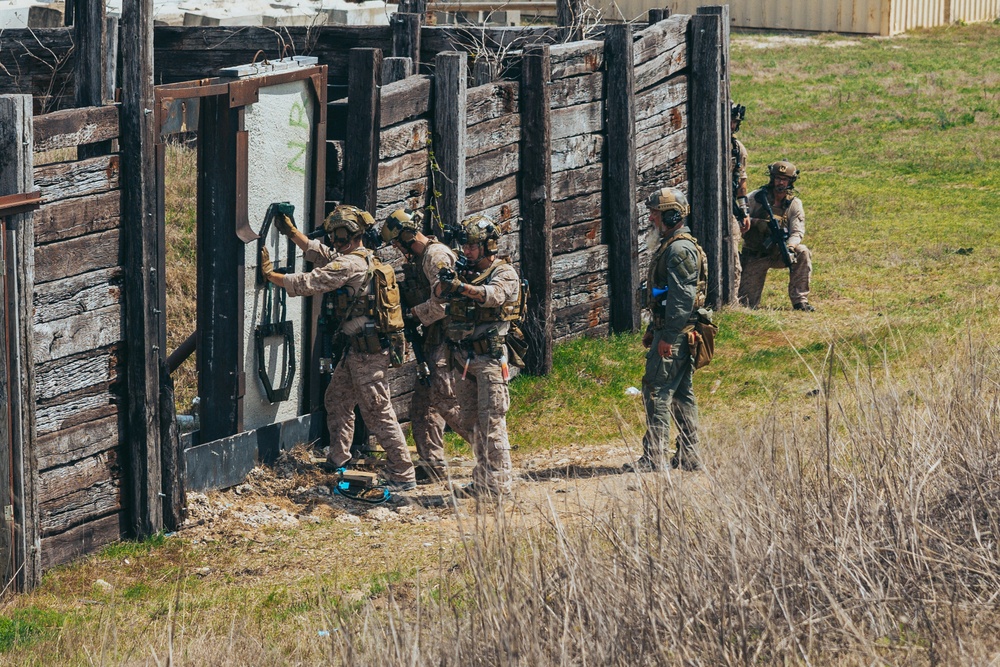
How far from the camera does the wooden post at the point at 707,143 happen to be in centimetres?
1205

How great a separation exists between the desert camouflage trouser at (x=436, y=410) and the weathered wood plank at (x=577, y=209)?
2394 mm

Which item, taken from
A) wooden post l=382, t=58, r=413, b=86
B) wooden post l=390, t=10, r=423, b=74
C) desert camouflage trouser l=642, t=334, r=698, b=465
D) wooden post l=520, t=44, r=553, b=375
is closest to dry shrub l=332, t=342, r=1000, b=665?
desert camouflage trouser l=642, t=334, r=698, b=465

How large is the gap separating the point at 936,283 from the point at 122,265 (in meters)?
8.44

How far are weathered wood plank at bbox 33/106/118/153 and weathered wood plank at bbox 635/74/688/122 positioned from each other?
5.40m

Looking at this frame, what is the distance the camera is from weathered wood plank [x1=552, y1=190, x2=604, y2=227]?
10656 mm

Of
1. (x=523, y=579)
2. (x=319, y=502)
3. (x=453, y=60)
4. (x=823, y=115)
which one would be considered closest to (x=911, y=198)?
(x=823, y=115)

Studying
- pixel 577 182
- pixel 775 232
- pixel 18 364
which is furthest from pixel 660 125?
pixel 18 364

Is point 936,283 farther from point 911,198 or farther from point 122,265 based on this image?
point 122,265

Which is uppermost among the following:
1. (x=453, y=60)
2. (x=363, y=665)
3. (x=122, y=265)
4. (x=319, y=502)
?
(x=453, y=60)

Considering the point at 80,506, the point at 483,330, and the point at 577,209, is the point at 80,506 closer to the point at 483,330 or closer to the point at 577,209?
the point at 483,330

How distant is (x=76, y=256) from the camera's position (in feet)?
22.3

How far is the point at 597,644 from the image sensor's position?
4.43 metres

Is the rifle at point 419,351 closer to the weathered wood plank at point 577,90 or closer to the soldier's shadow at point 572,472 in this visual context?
the soldier's shadow at point 572,472

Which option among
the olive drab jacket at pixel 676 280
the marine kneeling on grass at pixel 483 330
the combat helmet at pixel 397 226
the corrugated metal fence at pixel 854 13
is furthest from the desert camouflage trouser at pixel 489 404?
the corrugated metal fence at pixel 854 13
